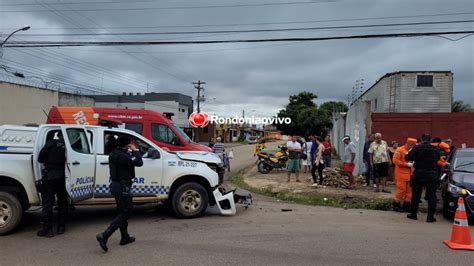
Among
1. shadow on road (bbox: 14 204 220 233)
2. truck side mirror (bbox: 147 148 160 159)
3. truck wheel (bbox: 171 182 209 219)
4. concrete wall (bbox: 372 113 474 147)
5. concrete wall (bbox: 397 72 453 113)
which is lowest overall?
shadow on road (bbox: 14 204 220 233)

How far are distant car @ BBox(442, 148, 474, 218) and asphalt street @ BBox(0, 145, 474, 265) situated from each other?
0.41 meters

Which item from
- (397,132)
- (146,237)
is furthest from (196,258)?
(397,132)

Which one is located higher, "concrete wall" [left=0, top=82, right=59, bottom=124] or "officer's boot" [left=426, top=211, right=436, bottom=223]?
"concrete wall" [left=0, top=82, right=59, bottom=124]

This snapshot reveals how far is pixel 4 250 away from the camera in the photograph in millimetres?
6270

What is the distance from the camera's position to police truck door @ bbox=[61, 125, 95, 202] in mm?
7352

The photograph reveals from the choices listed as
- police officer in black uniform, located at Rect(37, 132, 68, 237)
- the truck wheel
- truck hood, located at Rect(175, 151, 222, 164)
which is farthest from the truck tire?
truck hood, located at Rect(175, 151, 222, 164)

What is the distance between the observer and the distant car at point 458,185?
27.6 feet

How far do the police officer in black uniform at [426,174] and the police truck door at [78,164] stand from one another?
252 inches

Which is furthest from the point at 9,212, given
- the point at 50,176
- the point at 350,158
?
the point at 350,158

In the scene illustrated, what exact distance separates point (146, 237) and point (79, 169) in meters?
1.77

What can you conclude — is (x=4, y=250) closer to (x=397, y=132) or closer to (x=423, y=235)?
(x=423, y=235)

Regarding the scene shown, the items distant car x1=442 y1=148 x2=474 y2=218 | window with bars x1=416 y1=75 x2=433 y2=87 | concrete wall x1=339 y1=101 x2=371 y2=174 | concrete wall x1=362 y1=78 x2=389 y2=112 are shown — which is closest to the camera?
distant car x1=442 y1=148 x2=474 y2=218

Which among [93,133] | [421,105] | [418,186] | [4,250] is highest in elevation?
[421,105]

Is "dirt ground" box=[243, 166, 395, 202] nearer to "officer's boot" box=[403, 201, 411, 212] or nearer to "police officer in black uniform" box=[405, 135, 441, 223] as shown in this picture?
"officer's boot" box=[403, 201, 411, 212]
